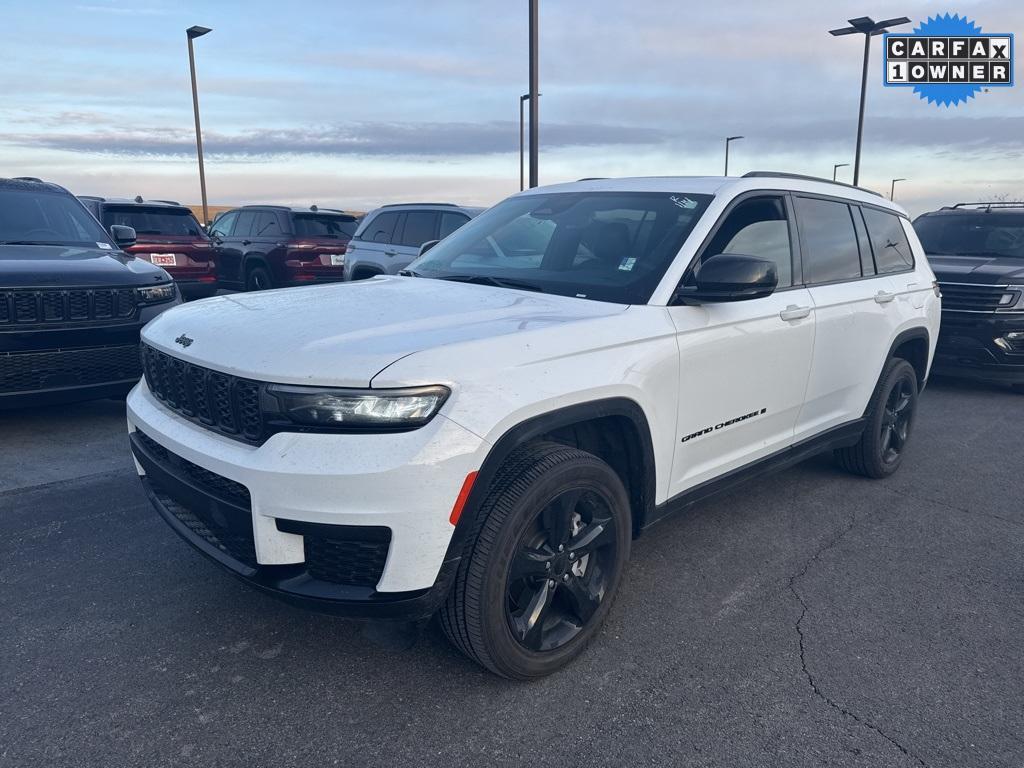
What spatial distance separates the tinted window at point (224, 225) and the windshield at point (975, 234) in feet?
38.8

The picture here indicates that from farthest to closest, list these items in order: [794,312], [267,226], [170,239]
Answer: [267,226] < [170,239] < [794,312]

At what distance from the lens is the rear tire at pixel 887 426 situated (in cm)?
482

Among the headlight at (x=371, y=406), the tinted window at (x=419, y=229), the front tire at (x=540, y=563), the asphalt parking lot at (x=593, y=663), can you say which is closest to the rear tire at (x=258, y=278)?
the tinted window at (x=419, y=229)

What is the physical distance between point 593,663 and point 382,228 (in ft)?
29.2

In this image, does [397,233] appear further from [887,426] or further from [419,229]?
[887,426]

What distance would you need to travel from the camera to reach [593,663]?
2.94 meters

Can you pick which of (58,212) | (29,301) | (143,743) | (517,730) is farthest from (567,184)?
(58,212)

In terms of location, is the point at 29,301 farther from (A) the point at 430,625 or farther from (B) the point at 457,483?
(B) the point at 457,483

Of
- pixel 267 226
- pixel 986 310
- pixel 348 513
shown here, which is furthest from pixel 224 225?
pixel 348 513

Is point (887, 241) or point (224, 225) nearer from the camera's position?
point (887, 241)

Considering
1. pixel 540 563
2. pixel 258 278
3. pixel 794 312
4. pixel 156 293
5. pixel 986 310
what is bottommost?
pixel 258 278

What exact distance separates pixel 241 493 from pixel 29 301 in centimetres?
361

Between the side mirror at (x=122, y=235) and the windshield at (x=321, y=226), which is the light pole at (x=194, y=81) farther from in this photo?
the side mirror at (x=122, y=235)

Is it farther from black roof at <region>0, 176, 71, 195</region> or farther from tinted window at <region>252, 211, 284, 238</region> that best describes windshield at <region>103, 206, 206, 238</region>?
black roof at <region>0, 176, 71, 195</region>
